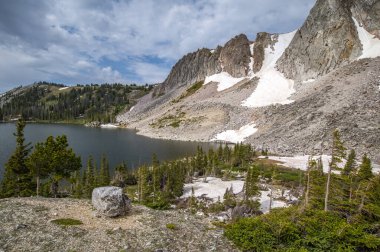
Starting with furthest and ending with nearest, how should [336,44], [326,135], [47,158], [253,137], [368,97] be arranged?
1. [336,44]
2. [253,137]
3. [368,97]
4. [326,135]
5. [47,158]

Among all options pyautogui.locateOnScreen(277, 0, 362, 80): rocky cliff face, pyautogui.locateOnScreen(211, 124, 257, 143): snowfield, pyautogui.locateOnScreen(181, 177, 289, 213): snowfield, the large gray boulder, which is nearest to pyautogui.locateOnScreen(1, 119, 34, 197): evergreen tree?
the large gray boulder

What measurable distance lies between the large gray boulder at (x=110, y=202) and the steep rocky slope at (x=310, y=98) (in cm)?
8010

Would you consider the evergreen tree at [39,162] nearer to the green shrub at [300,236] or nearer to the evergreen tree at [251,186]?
the evergreen tree at [251,186]

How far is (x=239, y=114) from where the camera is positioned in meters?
156

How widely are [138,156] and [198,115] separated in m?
78.7

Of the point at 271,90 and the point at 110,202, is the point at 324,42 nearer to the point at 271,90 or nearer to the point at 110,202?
the point at 271,90

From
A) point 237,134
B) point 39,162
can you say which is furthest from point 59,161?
point 237,134

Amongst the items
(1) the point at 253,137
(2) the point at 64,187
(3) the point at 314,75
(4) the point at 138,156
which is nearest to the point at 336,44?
(3) the point at 314,75

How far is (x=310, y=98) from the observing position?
129 metres

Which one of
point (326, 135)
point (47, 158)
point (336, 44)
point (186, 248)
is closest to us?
point (186, 248)

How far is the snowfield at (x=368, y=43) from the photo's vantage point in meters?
138

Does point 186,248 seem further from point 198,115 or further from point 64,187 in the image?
point 198,115

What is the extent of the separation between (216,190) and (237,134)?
79527mm

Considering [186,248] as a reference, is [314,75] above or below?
above
